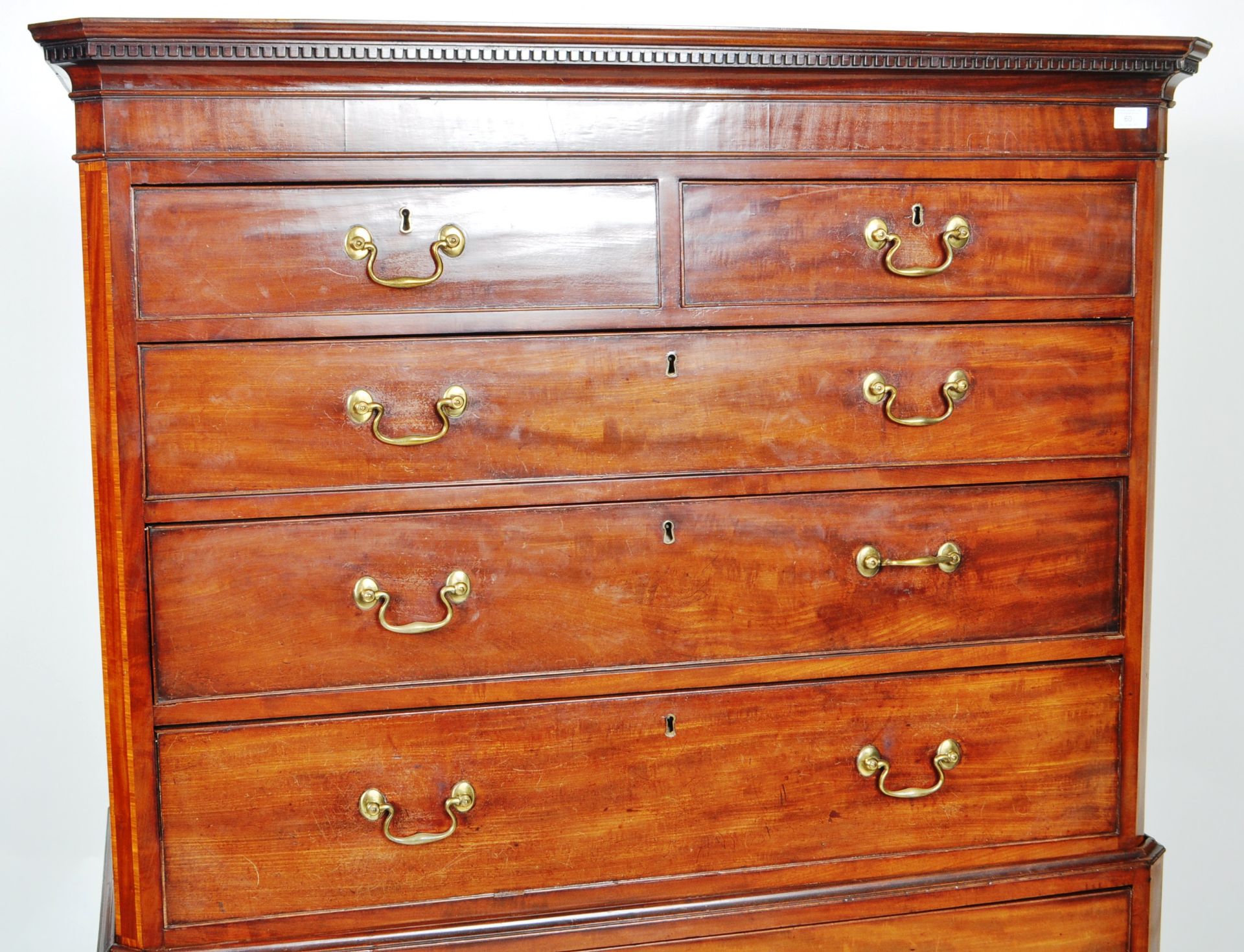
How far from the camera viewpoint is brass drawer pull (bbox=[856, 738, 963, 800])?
1970 mm

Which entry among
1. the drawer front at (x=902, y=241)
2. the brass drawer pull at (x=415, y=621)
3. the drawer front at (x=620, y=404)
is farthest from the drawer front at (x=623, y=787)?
the drawer front at (x=902, y=241)

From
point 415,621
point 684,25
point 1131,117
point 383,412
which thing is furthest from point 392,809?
point 684,25

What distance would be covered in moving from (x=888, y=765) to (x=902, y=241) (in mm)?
796

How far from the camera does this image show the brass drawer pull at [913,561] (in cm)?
194

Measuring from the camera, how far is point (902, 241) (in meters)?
1.91

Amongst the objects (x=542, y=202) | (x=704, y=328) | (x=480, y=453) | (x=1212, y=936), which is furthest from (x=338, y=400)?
(x=1212, y=936)

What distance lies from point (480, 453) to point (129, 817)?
0.71 m

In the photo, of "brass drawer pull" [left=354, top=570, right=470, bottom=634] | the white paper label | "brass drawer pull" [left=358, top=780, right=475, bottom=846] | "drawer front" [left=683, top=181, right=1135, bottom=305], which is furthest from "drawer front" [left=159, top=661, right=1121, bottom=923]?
the white paper label

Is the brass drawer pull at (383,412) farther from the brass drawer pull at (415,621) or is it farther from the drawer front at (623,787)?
the drawer front at (623,787)

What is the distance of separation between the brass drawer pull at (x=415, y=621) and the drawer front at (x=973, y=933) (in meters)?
0.59

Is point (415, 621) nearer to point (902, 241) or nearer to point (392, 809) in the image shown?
point (392, 809)

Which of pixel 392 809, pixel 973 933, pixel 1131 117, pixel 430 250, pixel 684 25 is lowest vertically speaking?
pixel 973 933

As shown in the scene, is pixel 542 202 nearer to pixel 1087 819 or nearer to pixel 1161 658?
pixel 1087 819

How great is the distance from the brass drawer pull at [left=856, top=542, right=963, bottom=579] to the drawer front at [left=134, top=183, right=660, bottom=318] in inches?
19.9
